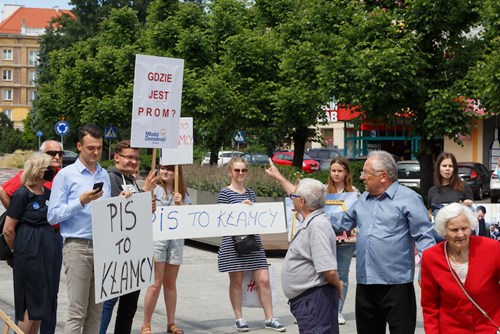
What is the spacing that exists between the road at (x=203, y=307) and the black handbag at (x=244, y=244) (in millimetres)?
815

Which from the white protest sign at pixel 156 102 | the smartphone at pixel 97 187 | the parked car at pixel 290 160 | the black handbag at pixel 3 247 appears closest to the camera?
the smartphone at pixel 97 187

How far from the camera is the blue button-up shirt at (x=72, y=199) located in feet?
23.0

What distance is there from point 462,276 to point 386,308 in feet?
3.62

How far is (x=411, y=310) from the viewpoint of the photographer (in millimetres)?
6676

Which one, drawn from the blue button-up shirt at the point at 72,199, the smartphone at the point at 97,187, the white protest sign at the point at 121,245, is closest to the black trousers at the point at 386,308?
the white protest sign at the point at 121,245

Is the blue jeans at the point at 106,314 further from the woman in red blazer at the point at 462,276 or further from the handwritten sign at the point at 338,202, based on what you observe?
the woman in red blazer at the point at 462,276

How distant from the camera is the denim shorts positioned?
9266mm

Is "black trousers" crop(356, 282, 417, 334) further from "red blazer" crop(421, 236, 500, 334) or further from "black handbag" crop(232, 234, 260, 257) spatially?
"black handbag" crop(232, 234, 260, 257)

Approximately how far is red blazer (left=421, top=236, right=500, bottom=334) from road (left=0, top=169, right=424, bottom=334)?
3.76 meters

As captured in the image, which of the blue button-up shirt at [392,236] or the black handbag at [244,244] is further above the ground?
the blue button-up shirt at [392,236]

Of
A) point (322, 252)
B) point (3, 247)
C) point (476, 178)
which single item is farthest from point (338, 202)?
point (476, 178)

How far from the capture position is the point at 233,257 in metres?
9.53

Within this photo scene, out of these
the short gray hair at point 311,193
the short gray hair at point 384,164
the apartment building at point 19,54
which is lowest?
the short gray hair at point 311,193

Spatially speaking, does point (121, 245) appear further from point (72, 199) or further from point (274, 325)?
point (274, 325)
